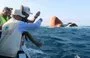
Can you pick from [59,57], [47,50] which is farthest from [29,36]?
[47,50]

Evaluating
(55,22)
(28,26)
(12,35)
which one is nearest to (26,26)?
(28,26)

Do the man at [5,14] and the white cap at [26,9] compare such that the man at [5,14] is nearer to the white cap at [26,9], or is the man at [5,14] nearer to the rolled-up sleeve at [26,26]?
the white cap at [26,9]

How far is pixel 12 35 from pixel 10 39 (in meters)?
0.12

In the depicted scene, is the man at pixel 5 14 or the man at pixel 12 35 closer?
the man at pixel 12 35

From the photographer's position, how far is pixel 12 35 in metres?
7.49

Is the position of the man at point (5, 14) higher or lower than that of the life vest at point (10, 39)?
higher

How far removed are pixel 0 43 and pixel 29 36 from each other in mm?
871

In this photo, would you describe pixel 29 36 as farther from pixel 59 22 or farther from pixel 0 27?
pixel 59 22

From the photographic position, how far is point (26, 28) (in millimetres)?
7629

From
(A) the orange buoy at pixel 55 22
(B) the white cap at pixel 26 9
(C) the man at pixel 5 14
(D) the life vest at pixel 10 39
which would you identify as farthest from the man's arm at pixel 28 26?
(A) the orange buoy at pixel 55 22

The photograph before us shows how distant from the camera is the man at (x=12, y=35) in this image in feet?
24.5

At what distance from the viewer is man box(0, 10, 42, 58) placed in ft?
24.5

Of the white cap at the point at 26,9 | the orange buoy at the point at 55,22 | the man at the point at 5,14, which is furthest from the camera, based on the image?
the orange buoy at the point at 55,22

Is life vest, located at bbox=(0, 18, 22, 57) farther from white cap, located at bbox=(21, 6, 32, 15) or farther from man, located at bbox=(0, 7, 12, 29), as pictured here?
man, located at bbox=(0, 7, 12, 29)
